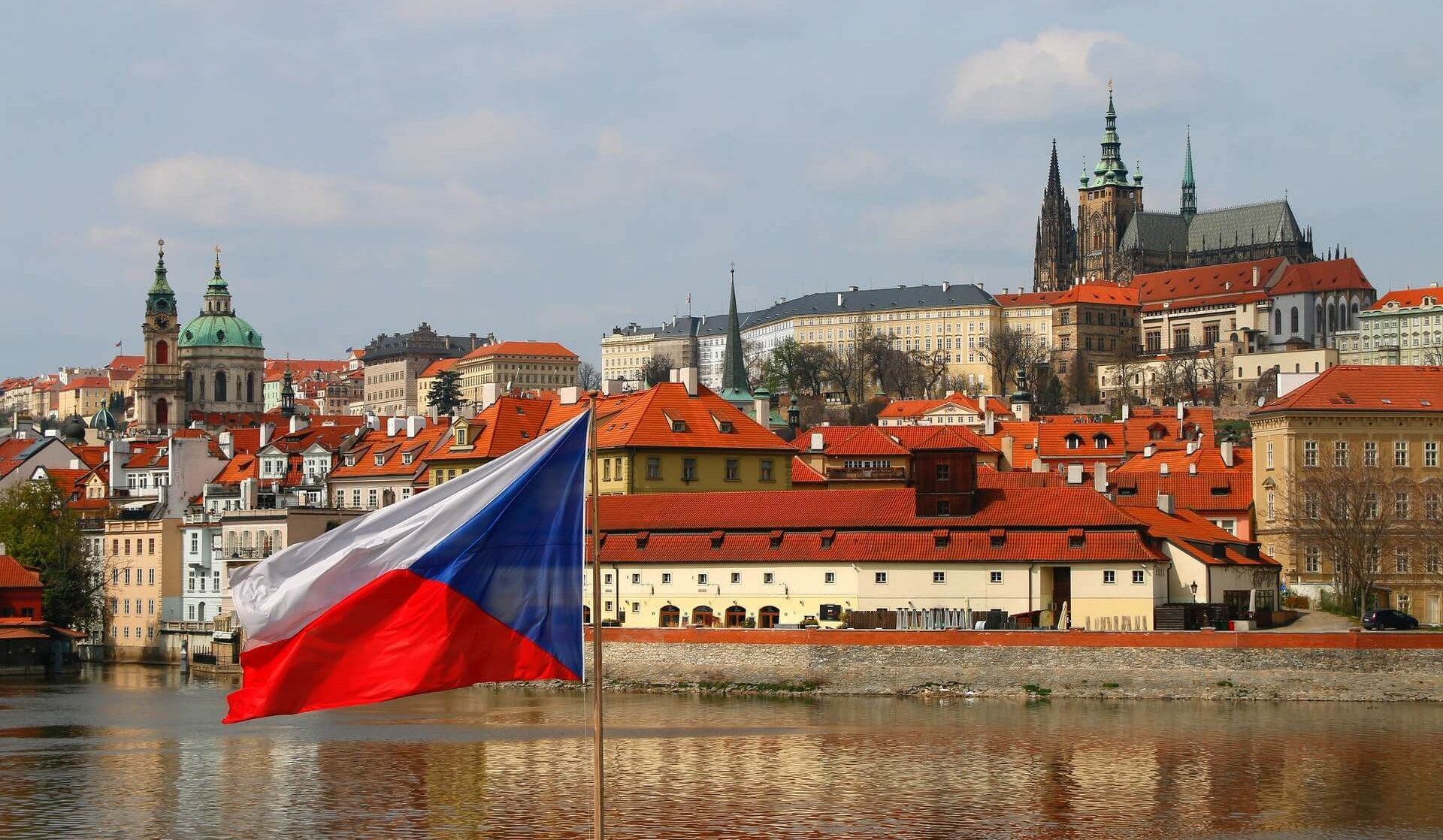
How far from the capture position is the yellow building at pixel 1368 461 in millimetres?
77812

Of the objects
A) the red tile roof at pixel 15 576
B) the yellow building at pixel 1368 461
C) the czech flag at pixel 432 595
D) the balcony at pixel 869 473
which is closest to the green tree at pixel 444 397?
the balcony at pixel 869 473

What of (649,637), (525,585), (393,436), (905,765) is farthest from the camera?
(393,436)

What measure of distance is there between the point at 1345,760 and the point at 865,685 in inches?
730

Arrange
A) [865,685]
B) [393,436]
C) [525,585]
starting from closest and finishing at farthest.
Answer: [525,585] < [865,685] < [393,436]

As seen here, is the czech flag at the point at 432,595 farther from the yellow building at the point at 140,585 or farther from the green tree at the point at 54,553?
A: the yellow building at the point at 140,585

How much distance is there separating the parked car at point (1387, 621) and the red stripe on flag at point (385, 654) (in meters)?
53.4

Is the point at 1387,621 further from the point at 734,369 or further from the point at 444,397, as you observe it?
the point at 444,397

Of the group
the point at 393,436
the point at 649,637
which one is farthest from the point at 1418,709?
the point at 393,436

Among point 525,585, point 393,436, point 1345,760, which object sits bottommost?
point 1345,760

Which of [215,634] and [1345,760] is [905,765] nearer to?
[1345,760]

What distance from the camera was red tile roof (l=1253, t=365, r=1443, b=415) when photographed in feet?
265

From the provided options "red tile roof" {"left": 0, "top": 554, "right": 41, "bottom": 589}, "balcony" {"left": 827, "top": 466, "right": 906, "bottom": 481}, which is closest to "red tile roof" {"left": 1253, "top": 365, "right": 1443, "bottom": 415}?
"balcony" {"left": 827, "top": 466, "right": 906, "bottom": 481}

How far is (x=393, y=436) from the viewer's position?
106m

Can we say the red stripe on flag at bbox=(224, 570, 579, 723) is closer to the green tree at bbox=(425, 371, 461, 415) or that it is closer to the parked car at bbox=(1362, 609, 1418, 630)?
the parked car at bbox=(1362, 609, 1418, 630)
